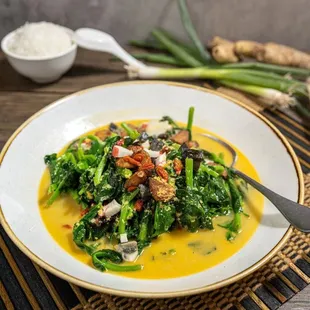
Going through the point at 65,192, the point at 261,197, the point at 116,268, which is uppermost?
the point at 261,197

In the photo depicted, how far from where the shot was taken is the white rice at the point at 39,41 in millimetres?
2436

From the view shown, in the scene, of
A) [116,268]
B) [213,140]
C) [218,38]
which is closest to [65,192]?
[116,268]

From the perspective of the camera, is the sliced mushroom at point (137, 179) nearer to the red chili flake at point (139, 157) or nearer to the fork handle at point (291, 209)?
the red chili flake at point (139, 157)

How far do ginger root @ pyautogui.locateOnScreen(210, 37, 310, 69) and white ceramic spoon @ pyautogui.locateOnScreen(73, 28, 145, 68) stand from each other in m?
0.46

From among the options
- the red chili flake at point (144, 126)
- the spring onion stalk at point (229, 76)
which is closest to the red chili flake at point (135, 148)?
the red chili flake at point (144, 126)

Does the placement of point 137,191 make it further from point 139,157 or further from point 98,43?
point 98,43

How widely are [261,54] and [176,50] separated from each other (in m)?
0.49

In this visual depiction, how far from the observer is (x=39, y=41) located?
8.01ft

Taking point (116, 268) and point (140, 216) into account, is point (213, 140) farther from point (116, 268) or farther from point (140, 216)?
point (116, 268)

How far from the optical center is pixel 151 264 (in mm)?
1486

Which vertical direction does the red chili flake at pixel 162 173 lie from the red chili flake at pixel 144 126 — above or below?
above

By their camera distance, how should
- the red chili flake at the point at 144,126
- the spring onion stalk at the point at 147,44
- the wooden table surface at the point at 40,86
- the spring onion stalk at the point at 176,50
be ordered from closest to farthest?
the red chili flake at the point at 144,126
the wooden table surface at the point at 40,86
the spring onion stalk at the point at 176,50
the spring onion stalk at the point at 147,44

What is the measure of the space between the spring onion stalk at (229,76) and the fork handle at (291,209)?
0.89m

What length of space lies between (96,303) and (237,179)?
0.73 m
